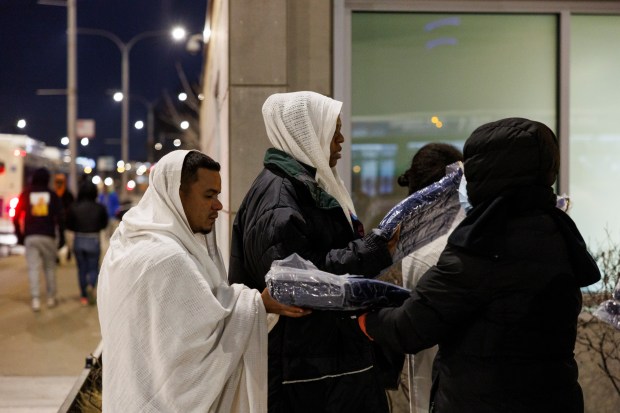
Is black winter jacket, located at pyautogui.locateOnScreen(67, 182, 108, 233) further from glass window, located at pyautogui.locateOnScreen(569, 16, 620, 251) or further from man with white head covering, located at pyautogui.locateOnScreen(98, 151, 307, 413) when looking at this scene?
man with white head covering, located at pyautogui.locateOnScreen(98, 151, 307, 413)

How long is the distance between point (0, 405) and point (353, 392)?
4.73m

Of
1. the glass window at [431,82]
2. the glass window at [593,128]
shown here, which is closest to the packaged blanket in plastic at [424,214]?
the glass window at [431,82]

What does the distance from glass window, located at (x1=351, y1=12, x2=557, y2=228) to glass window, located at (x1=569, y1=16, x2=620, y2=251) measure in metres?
0.22

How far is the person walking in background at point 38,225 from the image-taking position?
11297mm

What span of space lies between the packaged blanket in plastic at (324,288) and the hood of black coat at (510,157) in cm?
50

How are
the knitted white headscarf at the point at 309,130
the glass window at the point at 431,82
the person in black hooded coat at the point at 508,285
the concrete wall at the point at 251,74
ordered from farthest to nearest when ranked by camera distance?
1. the glass window at the point at 431,82
2. the concrete wall at the point at 251,74
3. the knitted white headscarf at the point at 309,130
4. the person in black hooded coat at the point at 508,285

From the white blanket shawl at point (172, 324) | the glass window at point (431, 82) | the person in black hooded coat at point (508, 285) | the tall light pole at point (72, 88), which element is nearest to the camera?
the person in black hooded coat at point (508, 285)

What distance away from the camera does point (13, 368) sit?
27.2 feet

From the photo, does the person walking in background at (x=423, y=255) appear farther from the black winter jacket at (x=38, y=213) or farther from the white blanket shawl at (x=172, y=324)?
the black winter jacket at (x=38, y=213)

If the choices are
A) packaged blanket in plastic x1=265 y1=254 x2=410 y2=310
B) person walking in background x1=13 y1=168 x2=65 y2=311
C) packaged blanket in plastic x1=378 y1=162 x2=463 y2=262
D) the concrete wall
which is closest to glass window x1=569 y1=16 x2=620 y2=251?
the concrete wall

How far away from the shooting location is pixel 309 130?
129 inches

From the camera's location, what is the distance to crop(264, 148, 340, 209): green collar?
313cm

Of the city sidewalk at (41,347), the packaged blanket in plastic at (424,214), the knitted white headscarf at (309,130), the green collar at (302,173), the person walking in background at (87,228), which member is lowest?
the city sidewalk at (41,347)

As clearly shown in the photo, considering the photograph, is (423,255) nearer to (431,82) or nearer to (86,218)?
(431,82)
